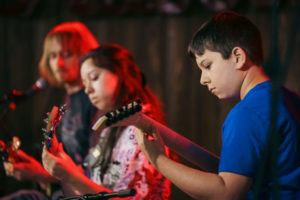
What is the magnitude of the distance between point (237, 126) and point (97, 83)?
0.89m

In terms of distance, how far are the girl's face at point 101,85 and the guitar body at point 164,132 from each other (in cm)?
52

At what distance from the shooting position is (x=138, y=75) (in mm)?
1874

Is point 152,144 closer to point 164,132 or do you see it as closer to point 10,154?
point 164,132

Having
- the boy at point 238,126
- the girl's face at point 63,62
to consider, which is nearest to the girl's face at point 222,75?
the boy at point 238,126

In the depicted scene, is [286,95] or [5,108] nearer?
[286,95]

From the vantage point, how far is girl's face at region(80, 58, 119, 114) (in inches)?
68.5

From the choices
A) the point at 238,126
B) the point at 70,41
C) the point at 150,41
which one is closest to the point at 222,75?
the point at 238,126

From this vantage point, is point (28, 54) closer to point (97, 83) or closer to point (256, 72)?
point (97, 83)

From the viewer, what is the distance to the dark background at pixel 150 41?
3.05 metres

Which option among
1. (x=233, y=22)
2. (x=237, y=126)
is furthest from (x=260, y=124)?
(x=233, y=22)

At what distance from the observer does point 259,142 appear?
3.33 feet

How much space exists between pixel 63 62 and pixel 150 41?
43.1 inches

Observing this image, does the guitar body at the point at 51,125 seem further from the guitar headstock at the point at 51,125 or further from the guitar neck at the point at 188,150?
the guitar neck at the point at 188,150

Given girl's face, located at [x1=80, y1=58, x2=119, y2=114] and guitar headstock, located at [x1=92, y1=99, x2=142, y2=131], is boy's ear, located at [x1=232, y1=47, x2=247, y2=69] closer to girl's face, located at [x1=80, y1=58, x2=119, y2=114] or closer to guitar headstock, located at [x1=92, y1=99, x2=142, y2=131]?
guitar headstock, located at [x1=92, y1=99, x2=142, y2=131]
